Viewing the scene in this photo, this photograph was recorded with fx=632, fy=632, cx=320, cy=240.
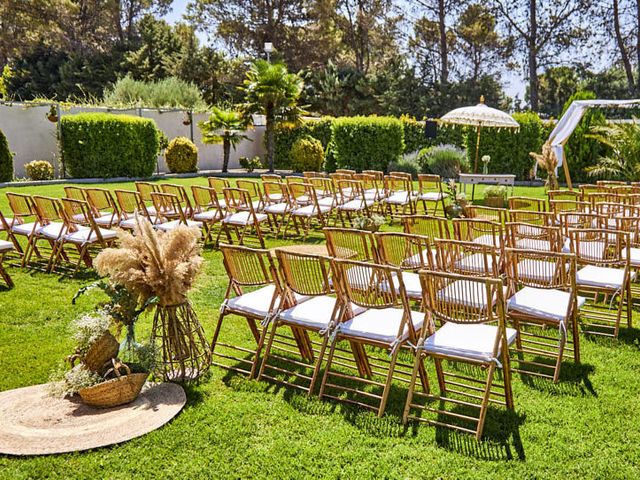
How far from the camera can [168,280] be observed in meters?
4.09

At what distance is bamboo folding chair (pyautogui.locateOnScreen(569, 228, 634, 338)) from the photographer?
5.25m

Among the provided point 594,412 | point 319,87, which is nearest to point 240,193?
point 594,412

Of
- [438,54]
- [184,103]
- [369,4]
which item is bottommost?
[184,103]

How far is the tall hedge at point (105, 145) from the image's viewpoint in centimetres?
1798

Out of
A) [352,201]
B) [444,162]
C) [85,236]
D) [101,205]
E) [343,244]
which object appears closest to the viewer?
[343,244]

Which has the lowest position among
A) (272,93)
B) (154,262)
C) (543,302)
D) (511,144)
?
(543,302)

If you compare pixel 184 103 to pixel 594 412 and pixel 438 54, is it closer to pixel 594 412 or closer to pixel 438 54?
pixel 438 54

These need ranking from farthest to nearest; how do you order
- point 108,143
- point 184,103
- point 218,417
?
point 184,103
point 108,143
point 218,417

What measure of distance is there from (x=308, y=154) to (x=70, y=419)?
1867cm

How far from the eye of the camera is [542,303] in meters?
4.52

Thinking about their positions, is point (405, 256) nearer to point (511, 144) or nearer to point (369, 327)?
point (369, 327)

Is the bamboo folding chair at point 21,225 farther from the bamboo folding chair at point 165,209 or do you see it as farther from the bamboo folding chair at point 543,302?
the bamboo folding chair at point 543,302

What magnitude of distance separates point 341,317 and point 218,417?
3.22 feet

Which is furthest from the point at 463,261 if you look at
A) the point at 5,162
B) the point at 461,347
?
the point at 5,162
